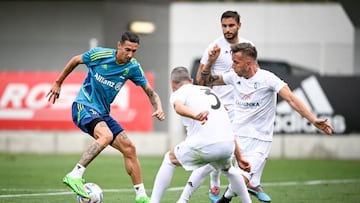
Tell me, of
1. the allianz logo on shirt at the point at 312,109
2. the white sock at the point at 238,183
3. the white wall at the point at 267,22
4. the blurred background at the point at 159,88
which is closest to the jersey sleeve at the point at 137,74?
the white sock at the point at 238,183

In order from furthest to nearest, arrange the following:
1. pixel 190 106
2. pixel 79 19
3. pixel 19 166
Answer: pixel 79 19 < pixel 19 166 < pixel 190 106

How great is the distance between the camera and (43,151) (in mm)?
22094

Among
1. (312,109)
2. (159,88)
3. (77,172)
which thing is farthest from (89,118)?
(159,88)

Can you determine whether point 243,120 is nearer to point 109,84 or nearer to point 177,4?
point 109,84

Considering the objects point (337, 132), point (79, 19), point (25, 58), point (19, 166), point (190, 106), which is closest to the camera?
point (190, 106)

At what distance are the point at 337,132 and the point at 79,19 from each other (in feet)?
32.1

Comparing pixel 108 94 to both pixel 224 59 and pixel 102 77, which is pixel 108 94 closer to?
pixel 102 77

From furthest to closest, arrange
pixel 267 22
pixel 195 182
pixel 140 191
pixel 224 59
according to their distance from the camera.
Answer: pixel 267 22 → pixel 224 59 → pixel 140 191 → pixel 195 182

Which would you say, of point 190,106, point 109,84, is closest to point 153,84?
point 109,84

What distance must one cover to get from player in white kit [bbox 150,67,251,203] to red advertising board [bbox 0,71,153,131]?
11299 mm

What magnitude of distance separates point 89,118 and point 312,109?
10567mm

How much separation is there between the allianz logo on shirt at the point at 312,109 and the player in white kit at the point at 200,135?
11274 mm

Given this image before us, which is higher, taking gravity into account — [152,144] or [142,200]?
[142,200]

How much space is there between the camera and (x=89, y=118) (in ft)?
38.9
